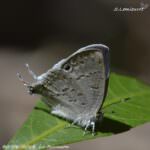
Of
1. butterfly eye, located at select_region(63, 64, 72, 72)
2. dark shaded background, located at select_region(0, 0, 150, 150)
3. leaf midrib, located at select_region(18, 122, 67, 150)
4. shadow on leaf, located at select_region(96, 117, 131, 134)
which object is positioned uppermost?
butterfly eye, located at select_region(63, 64, 72, 72)

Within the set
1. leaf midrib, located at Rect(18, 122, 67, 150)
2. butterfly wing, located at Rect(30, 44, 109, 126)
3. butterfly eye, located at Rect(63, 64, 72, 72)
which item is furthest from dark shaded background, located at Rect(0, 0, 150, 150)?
leaf midrib, located at Rect(18, 122, 67, 150)

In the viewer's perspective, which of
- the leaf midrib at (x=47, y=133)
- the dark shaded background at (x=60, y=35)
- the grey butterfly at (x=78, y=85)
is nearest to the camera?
the leaf midrib at (x=47, y=133)

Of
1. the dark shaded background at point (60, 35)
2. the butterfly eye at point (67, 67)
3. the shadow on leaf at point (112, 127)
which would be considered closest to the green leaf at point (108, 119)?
the shadow on leaf at point (112, 127)

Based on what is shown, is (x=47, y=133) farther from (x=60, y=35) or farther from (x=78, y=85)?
(x=60, y=35)

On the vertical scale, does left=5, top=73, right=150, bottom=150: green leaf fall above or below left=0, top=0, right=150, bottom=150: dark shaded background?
above

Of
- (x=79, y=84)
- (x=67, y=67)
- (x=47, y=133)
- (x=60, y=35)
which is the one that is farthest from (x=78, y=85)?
(x=60, y=35)

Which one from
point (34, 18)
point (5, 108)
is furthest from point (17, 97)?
point (34, 18)

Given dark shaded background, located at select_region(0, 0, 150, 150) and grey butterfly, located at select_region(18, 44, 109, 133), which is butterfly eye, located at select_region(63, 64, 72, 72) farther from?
dark shaded background, located at select_region(0, 0, 150, 150)

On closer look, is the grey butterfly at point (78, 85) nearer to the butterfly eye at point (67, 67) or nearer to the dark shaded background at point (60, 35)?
the butterfly eye at point (67, 67)
